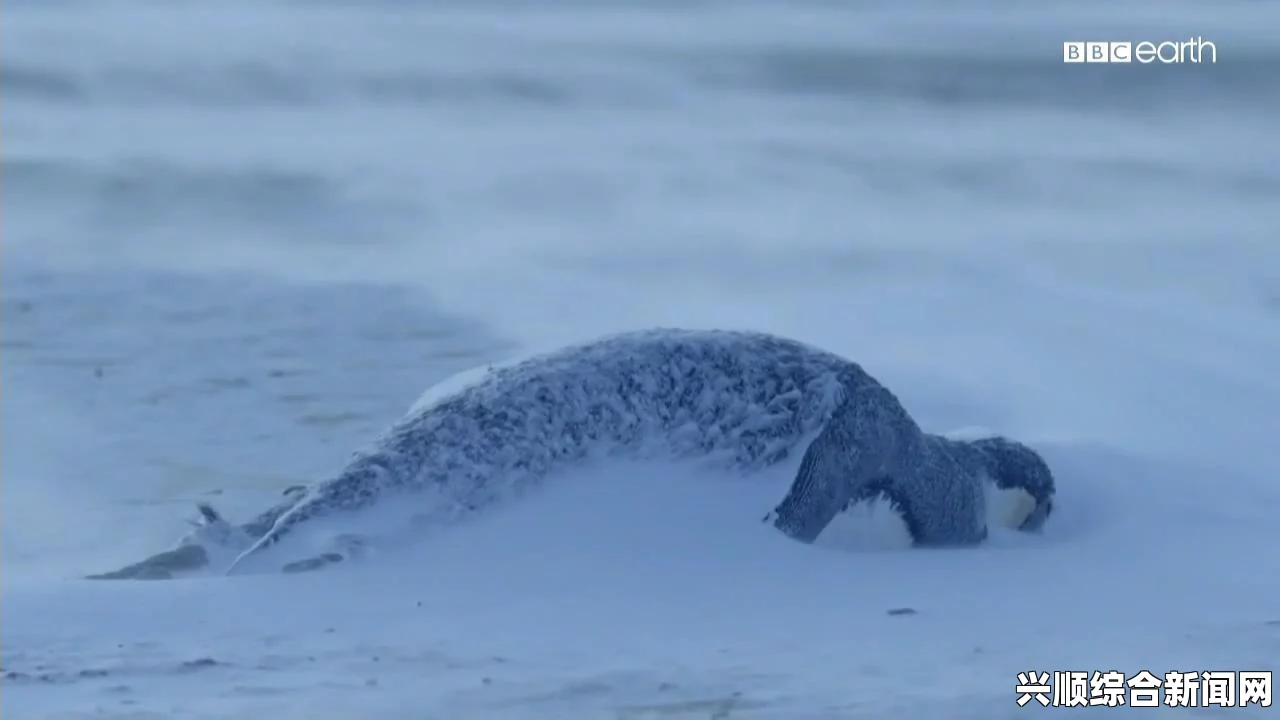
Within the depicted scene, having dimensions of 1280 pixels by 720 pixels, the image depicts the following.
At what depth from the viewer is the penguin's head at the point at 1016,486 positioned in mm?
5902

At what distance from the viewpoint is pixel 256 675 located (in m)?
4.48

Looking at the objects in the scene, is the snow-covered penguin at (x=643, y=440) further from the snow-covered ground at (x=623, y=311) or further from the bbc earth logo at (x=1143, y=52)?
the bbc earth logo at (x=1143, y=52)

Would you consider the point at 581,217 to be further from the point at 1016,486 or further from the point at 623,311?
the point at 1016,486

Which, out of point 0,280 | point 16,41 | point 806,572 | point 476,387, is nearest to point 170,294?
point 0,280

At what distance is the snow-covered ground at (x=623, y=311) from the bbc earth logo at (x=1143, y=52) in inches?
6.9

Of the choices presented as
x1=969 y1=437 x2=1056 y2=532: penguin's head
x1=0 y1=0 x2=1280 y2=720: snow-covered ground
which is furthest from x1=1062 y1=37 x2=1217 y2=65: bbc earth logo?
x1=969 y1=437 x2=1056 y2=532: penguin's head

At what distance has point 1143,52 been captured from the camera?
69.0ft

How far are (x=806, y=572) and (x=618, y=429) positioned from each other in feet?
2.15

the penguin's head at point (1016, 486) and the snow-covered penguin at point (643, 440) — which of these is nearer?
the snow-covered penguin at point (643, 440)

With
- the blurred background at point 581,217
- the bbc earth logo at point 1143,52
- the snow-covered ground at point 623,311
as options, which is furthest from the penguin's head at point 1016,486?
the bbc earth logo at point 1143,52

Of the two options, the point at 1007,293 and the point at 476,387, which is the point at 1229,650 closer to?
the point at 476,387

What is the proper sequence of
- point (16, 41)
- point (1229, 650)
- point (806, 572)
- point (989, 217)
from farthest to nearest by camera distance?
point (16, 41), point (989, 217), point (806, 572), point (1229, 650)

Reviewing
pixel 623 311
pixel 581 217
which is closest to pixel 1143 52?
pixel 581 217

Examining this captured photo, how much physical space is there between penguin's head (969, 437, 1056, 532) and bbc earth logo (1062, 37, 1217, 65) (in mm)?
15298
